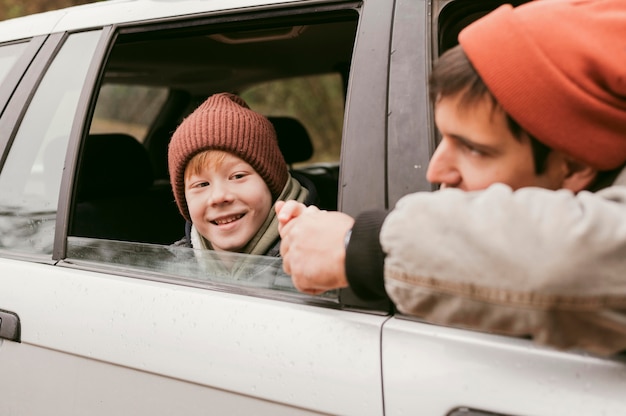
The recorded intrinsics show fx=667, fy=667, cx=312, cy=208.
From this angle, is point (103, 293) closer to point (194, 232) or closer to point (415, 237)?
point (194, 232)

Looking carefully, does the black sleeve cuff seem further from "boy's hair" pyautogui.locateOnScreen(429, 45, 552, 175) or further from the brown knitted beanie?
the brown knitted beanie

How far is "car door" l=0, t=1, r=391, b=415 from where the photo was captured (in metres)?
1.30

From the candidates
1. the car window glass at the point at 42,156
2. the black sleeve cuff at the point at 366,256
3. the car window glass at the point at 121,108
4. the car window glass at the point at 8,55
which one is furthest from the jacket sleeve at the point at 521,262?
the car window glass at the point at 121,108

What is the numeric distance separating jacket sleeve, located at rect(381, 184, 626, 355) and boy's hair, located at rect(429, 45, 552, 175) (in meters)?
0.16

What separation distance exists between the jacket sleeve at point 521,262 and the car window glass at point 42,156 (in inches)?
48.6

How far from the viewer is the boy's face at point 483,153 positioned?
3.71ft

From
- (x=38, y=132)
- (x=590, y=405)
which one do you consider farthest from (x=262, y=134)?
(x=590, y=405)

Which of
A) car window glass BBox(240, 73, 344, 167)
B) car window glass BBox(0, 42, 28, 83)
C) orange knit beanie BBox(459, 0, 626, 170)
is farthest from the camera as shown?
car window glass BBox(240, 73, 344, 167)

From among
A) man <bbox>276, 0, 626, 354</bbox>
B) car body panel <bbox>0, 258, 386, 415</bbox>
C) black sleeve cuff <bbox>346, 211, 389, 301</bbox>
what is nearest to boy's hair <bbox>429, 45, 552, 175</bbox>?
man <bbox>276, 0, 626, 354</bbox>

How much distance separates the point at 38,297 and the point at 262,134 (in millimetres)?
787

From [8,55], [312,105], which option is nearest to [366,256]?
[8,55]

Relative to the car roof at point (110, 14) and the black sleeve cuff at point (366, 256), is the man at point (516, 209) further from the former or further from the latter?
the car roof at point (110, 14)

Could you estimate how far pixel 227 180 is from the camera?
6.41ft

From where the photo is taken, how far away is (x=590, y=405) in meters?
1.03
